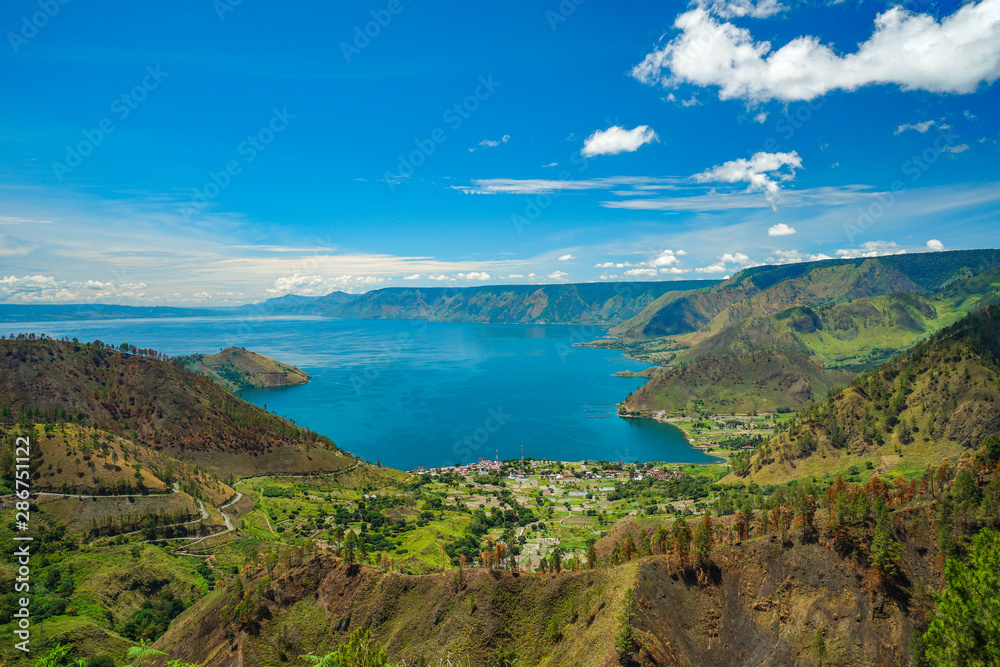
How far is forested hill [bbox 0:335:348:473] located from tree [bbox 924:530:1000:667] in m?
164

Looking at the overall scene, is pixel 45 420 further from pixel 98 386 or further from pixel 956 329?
pixel 956 329

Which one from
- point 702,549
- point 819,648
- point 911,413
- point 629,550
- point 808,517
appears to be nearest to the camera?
point 819,648

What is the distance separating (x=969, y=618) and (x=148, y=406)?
203 metres

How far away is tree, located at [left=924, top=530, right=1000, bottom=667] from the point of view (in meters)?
33.8

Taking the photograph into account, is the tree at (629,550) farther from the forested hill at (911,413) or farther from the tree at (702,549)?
the forested hill at (911,413)

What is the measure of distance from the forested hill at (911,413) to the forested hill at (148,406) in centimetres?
15856

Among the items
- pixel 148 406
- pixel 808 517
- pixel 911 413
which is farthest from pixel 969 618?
pixel 148 406

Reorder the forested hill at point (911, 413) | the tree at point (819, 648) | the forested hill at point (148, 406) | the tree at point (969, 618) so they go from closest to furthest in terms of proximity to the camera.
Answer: the tree at point (969, 618) < the tree at point (819, 648) < the forested hill at point (911, 413) < the forested hill at point (148, 406)

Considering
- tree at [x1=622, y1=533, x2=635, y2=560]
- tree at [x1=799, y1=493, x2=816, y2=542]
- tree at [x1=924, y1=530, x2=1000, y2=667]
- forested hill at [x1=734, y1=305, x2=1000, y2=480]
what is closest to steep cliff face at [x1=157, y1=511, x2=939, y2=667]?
tree at [x1=799, y1=493, x2=816, y2=542]

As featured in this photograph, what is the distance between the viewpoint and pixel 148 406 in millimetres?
166375

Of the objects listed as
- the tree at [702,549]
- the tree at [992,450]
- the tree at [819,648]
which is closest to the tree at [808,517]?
the tree at [702,549]

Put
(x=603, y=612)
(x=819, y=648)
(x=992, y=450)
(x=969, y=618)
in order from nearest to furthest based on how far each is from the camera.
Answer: (x=969, y=618), (x=819, y=648), (x=603, y=612), (x=992, y=450)

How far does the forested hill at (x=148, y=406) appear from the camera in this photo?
15488 cm

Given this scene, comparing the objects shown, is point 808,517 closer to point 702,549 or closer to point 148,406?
point 702,549
